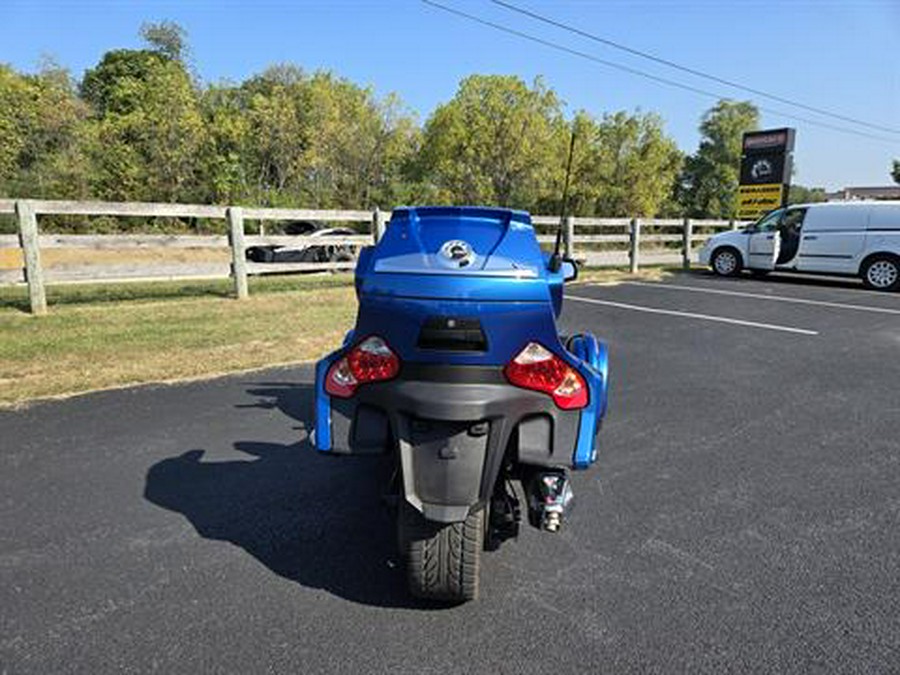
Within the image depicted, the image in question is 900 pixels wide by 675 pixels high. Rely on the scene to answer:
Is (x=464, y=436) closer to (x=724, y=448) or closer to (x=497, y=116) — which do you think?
(x=724, y=448)

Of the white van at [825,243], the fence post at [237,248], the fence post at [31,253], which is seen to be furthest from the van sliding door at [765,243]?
the fence post at [31,253]

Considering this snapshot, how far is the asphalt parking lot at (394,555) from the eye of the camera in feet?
6.88

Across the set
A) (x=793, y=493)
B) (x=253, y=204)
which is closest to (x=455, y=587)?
(x=793, y=493)

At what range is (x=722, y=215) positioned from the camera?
179 feet

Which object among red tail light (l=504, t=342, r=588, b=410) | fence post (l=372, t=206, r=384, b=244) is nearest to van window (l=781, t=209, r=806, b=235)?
fence post (l=372, t=206, r=384, b=244)

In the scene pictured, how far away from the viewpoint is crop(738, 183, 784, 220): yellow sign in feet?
63.9

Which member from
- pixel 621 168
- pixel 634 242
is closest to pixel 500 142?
pixel 621 168

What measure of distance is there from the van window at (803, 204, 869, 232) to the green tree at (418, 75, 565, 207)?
19825 mm

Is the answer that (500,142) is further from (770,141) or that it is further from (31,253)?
(31,253)

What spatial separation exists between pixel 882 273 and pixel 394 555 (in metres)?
14.4

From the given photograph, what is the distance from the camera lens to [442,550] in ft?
7.27

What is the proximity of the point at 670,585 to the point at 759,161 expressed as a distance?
2073 centimetres

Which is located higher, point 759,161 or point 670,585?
point 759,161

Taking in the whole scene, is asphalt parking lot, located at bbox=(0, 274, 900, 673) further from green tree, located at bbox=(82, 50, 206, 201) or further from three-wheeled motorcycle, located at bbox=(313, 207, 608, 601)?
green tree, located at bbox=(82, 50, 206, 201)
